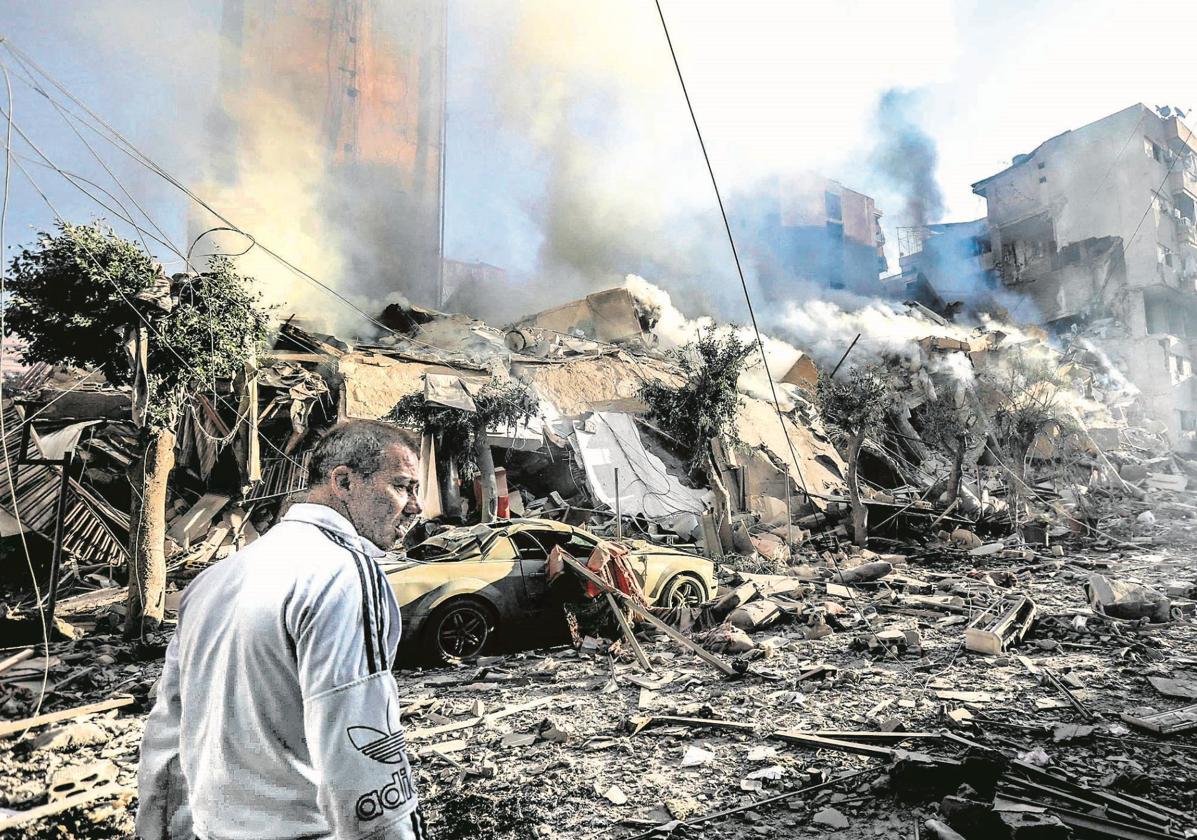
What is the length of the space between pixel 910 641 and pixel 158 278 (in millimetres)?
10305

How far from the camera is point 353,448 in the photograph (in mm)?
1816

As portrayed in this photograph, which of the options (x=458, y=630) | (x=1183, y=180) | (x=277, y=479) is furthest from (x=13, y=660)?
(x=1183, y=180)

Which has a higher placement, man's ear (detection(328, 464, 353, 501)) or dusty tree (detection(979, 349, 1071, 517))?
dusty tree (detection(979, 349, 1071, 517))

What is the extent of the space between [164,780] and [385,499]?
895mm

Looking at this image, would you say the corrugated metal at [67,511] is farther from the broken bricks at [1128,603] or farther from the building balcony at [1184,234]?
→ the building balcony at [1184,234]

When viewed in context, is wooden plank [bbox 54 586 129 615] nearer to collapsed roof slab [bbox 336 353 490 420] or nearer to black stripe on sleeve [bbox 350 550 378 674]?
collapsed roof slab [bbox 336 353 490 420]

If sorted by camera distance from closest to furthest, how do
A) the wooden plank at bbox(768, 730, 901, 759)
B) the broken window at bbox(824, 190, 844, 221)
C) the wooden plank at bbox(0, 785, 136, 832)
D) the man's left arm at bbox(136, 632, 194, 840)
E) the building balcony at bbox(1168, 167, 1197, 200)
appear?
1. the man's left arm at bbox(136, 632, 194, 840)
2. the wooden plank at bbox(0, 785, 136, 832)
3. the wooden plank at bbox(768, 730, 901, 759)
4. the building balcony at bbox(1168, 167, 1197, 200)
5. the broken window at bbox(824, 190, 844, 221)

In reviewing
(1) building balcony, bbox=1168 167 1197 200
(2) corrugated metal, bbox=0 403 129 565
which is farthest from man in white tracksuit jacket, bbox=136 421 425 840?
(1) building balcony, bbox=1168 167 1197 200

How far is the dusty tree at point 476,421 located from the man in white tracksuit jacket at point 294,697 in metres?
15.1

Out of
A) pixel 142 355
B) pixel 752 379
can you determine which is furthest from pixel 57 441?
pixel 752 379

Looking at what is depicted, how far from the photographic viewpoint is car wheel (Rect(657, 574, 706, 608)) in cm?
854

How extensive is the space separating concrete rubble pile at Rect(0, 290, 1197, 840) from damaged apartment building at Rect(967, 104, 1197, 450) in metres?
28.1

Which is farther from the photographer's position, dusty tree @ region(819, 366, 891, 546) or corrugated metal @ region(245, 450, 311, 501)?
dusty tree @ region(819, 366, 891, 546)

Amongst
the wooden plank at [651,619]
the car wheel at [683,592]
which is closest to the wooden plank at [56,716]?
the wooden plank at [651,619]
